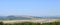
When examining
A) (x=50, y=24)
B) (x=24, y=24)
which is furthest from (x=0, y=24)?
(x=50, y=24)

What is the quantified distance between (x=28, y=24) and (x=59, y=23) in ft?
10.9

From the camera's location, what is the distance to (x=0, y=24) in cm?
1794

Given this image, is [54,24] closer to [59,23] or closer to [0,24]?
[59,23]

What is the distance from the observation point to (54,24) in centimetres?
1750

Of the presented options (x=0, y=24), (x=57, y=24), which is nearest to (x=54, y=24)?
(x=57, y=24)

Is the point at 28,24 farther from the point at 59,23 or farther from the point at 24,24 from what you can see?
the point at 59,23

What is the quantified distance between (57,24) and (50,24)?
755 mm

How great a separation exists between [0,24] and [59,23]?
635cm

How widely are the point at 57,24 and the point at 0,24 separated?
612 cm

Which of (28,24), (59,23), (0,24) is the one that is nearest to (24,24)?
(28,24)

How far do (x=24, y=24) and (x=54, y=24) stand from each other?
3183mm

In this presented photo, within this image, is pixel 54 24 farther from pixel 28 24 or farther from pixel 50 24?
pixel 28 24

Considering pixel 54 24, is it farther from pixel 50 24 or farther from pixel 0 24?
pixel 0 24

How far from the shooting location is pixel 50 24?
57.3 feet
